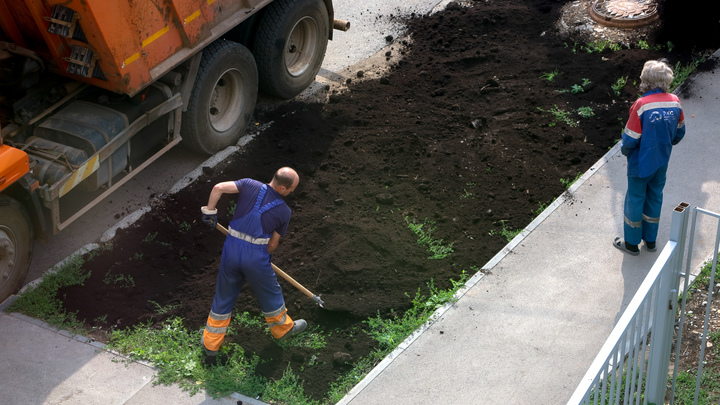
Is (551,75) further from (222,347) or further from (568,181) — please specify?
(222,347)

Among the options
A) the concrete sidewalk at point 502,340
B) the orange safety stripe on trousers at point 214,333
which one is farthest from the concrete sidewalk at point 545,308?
the orange safety stripe on trousers at point 214,333

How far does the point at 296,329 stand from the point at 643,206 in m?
3.21

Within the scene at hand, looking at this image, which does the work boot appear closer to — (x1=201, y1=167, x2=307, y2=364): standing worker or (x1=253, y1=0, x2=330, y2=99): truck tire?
(x1=201, y1=167, x2=307, y2=364): standing worker

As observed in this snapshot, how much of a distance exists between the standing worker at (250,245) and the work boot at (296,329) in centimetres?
15

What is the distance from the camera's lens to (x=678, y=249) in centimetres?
440

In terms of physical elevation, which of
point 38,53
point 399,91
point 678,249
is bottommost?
point 399,91

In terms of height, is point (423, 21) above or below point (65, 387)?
above

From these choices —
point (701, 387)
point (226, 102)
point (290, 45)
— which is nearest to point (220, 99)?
point (226, 102)

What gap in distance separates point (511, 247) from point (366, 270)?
135 centimetres

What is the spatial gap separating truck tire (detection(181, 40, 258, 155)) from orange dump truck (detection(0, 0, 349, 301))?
17 millimetres

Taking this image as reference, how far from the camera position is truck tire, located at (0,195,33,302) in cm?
630

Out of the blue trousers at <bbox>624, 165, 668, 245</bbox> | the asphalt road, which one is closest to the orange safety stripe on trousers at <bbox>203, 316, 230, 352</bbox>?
the asphalt road

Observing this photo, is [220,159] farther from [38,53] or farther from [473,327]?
[473,327]

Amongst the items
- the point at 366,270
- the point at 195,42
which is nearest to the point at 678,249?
the point at 366,270
